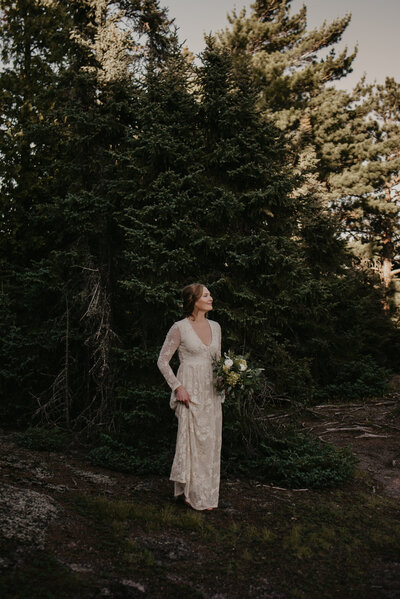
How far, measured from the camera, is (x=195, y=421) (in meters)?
5.38

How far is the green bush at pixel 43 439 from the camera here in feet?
24.3

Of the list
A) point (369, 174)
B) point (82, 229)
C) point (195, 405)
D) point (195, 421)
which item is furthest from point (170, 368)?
point (369, 174)

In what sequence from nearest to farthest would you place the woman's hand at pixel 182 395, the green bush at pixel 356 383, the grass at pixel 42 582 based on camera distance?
the grass at pixel 42 582, the woman's hand at pixel 182 395, the green bush at pixel 356 383

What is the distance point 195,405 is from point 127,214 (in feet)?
10.9

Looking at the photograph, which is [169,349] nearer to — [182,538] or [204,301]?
[204,301]

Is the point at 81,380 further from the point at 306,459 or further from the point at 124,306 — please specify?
the point at 306,459

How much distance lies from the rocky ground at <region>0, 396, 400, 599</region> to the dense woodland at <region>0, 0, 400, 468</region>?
5.27 feet

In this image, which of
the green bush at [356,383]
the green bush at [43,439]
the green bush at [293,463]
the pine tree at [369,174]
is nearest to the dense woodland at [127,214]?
the green bush at [43,439]

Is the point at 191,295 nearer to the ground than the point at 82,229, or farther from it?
nearer to the ground

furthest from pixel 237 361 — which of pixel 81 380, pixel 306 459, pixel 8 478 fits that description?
pixel 81 380

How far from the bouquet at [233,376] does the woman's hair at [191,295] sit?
0.67 m

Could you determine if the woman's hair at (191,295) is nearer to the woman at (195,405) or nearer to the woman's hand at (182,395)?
the woman at (195,405)

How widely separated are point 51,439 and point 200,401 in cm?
329

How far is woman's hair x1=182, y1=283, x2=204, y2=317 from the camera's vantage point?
543cm
